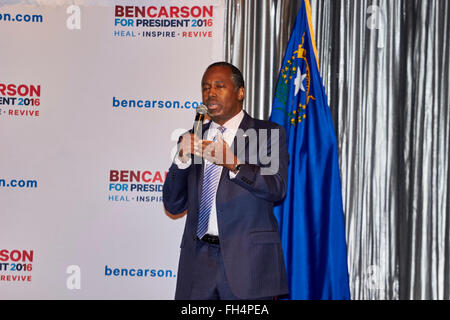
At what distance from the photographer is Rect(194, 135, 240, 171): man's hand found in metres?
2.55

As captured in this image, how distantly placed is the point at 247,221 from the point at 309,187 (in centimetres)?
117

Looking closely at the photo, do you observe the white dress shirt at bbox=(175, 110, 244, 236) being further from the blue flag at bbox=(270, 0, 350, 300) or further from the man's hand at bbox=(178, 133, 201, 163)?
the blue flag at bbox=(270, 0, 350, 300)

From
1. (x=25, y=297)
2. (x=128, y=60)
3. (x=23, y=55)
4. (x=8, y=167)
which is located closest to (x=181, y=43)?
(x=128, y=60)

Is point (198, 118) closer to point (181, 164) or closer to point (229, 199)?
point (181, 164)

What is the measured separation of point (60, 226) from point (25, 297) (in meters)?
0.63

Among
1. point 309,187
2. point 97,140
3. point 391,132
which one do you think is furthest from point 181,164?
point 391,132

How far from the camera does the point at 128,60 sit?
14.3 ft

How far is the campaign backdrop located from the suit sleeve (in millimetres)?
1562

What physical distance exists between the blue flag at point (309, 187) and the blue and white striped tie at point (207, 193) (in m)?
1.09

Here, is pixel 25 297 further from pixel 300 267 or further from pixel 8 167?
pixel 300 267

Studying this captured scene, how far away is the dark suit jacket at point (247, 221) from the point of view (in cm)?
264

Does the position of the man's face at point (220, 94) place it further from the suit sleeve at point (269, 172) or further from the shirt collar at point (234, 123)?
the suit sleeve at point (269, 172)

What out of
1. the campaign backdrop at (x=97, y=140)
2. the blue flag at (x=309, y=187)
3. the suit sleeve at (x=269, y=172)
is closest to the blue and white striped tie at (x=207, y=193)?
the suit sleeve at (x=269, y=172)

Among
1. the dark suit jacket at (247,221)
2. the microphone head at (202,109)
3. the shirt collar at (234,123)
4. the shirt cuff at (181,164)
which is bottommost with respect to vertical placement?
the dark suit jacket at (247,221)
